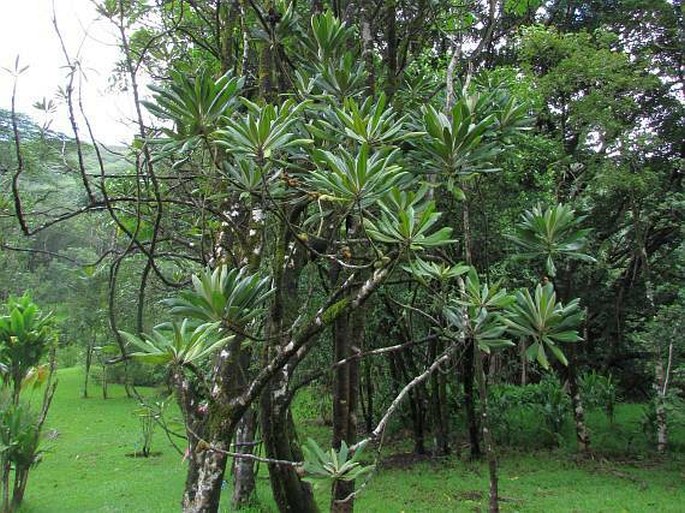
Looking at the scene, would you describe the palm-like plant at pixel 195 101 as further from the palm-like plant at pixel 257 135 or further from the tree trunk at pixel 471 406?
the tree trunk at pixel 471 406

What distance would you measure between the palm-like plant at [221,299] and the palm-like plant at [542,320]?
31.5 inches

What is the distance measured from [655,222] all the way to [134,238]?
8.34m

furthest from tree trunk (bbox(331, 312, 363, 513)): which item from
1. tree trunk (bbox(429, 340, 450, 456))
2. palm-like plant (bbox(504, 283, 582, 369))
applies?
tree trunk (bbox(429, 340, 450, 456))

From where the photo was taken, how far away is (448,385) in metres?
8.67

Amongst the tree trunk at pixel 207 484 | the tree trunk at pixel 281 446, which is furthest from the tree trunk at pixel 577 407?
the tree trunk at pixel 207 484

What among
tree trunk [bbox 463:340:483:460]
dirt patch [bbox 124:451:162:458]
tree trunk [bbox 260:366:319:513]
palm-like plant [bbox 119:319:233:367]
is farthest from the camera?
dirt patch [bbox 124:451:162:458]

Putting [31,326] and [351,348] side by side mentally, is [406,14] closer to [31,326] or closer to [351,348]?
[351,348]

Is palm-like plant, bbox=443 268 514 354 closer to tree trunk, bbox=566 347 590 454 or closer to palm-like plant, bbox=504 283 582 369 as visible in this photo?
palm-like plant, bbox=504 283 582 369

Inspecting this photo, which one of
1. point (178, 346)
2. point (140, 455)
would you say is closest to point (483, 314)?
point (178, 346)

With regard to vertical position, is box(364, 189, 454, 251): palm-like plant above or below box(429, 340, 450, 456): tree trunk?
above

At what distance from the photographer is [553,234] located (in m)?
1.89

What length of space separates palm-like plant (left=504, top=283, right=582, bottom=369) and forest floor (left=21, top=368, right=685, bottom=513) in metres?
3.52

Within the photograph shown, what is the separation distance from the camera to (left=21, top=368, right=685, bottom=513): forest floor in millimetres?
5816

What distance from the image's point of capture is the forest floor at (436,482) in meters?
5.82
